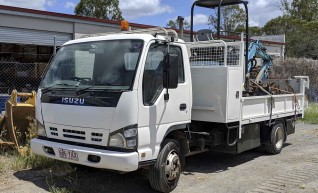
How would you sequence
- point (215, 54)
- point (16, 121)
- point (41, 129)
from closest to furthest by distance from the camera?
point (41, 129) < point (215, 54) < point (16, 121)

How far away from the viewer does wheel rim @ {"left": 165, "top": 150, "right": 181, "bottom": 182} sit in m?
5.82

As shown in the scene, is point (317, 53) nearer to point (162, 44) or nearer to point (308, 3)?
point (308, 3)

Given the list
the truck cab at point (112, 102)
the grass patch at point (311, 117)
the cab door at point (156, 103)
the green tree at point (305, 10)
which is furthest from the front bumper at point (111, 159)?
the green tree at point (305, 10)

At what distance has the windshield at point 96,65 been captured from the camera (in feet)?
17.8

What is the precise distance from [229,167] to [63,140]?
11.6 ft

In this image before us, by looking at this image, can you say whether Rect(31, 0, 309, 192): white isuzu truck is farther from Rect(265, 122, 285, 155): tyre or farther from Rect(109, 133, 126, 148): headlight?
Rect(265, 122, 285, 155): tyre

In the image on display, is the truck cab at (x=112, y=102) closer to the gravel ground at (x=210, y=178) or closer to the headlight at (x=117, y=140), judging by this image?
the headlight at (x=117, y=140)

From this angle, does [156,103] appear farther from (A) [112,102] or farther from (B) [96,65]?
(B) [96,65]

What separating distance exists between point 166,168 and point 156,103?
0.99 metres

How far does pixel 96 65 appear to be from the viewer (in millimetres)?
5742

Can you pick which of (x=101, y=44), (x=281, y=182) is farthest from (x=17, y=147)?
(x=281, y=182)

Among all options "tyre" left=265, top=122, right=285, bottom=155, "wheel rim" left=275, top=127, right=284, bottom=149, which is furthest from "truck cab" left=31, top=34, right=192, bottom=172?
"wheel rim" left=275, top=127, right=284, bottom=149

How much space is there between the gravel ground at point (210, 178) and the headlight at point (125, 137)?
1.20 meters

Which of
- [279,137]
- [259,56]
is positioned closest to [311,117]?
[259,56]
